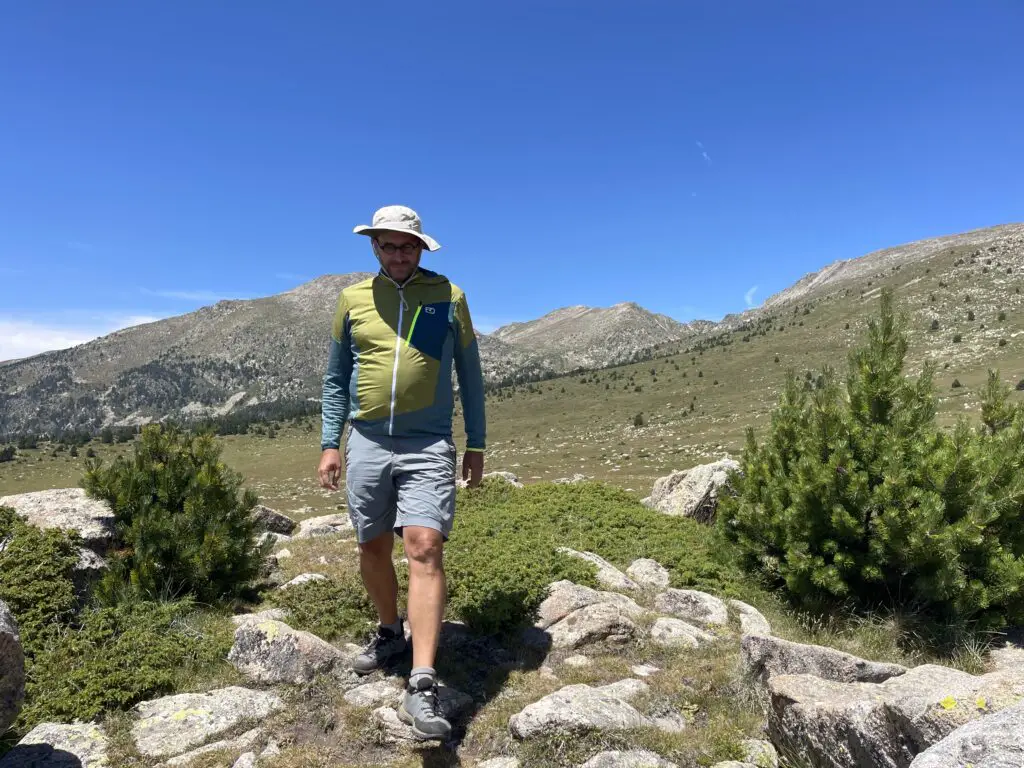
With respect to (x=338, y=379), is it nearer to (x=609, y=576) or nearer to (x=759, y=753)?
(x=759, y=753)

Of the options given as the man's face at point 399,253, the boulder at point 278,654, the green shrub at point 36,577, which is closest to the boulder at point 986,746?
the man's face at point 399,253

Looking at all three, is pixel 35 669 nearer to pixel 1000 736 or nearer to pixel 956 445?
pixel 1000 736

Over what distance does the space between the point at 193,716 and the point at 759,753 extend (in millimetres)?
3987

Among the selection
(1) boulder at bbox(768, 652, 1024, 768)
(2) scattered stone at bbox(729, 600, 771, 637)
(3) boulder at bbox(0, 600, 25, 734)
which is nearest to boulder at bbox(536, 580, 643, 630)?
(2) scattered stone at bbox(729, 600, 771, 637)

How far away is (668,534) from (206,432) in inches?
293

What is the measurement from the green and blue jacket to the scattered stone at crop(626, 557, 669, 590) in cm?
433

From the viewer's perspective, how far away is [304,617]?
20.3 feet

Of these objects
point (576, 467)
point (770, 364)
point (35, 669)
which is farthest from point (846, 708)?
point (770, 364)

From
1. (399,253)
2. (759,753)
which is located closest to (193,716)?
(399,253)

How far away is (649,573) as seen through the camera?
8.52 m

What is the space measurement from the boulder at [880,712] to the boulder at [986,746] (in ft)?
2.31

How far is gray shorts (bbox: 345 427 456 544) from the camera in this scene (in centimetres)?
461

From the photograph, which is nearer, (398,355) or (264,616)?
(398,355)

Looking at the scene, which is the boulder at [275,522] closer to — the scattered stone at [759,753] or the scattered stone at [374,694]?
the scattered stone at [374,694]
